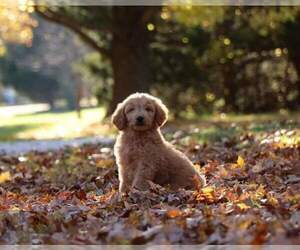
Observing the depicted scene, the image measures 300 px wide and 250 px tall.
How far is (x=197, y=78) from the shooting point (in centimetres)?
2777

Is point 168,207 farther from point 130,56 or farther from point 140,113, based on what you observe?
point 130,56

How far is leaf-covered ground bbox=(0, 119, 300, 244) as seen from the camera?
479cm

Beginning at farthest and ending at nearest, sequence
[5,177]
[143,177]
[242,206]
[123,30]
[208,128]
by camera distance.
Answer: [123,30]
[208,128]
[5,177]
[143,177]
[242,206]

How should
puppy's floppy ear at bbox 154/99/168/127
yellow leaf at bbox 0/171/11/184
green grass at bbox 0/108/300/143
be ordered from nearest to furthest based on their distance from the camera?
puppy's floppy ear at bbox 154/99/168/127 < yellow leaf at bbox 0/171/11/184 < green grass at bbox 0/108/300/143

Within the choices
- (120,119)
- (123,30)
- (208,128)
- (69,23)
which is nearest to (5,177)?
(120,119)

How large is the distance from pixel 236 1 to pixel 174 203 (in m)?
16.4

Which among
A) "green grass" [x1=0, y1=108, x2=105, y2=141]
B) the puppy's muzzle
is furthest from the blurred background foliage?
the puppy's muzzle

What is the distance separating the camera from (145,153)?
24.6 ft

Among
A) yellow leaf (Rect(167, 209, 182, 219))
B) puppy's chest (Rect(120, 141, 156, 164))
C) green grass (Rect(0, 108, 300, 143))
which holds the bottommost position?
green grass (Rect(0, 108, 300, 143))

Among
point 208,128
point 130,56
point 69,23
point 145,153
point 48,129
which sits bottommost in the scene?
point 48,129

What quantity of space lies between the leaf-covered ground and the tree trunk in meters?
13.7

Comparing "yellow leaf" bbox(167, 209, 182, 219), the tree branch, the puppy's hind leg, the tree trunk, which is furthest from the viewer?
the tree branch

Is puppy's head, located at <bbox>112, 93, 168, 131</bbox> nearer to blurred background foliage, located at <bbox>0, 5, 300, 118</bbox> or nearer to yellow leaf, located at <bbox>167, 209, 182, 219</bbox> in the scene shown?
yellow leaf, located at <bbox>167, 209, 182, 219</bbox>

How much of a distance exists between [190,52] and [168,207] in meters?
21.7
